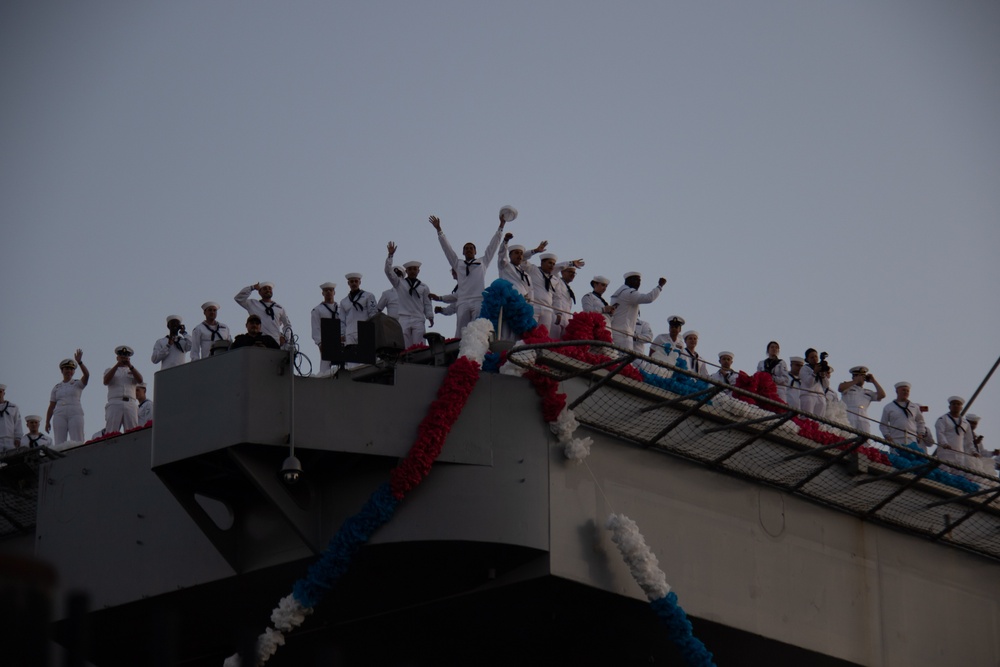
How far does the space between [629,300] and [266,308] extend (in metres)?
6.27

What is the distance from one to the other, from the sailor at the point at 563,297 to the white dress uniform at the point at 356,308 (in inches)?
124

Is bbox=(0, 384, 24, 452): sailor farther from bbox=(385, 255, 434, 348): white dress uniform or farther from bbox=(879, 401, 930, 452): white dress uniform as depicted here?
bbox=(879, 401, 930, 452): white dress uniform

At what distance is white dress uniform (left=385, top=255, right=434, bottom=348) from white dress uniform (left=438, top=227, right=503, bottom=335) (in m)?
0.97

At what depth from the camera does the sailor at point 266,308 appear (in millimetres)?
26984

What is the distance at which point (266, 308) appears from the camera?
27.1m

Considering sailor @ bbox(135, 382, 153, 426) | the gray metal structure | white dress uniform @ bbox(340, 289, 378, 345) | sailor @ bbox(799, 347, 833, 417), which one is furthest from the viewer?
sailor @ bbox(799, 347, 833, 417)

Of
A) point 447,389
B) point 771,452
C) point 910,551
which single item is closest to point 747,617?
point 771,452

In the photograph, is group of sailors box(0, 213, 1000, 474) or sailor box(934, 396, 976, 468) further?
sailor box(934, 396, 976, 468)

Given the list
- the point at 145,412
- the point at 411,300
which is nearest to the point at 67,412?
the point at 145,412

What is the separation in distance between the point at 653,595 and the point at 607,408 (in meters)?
2.59

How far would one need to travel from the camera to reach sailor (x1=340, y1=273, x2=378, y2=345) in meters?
26.9

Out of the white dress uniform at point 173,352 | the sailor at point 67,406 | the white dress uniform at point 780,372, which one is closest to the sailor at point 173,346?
the white dress uniform at point 173,352

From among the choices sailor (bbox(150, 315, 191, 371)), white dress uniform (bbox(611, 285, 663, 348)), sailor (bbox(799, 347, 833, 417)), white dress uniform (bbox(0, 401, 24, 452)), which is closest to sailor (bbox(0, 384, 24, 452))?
white dress uniform (bbox(0, 401, 24, 452))

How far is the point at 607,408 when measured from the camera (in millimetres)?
21359
